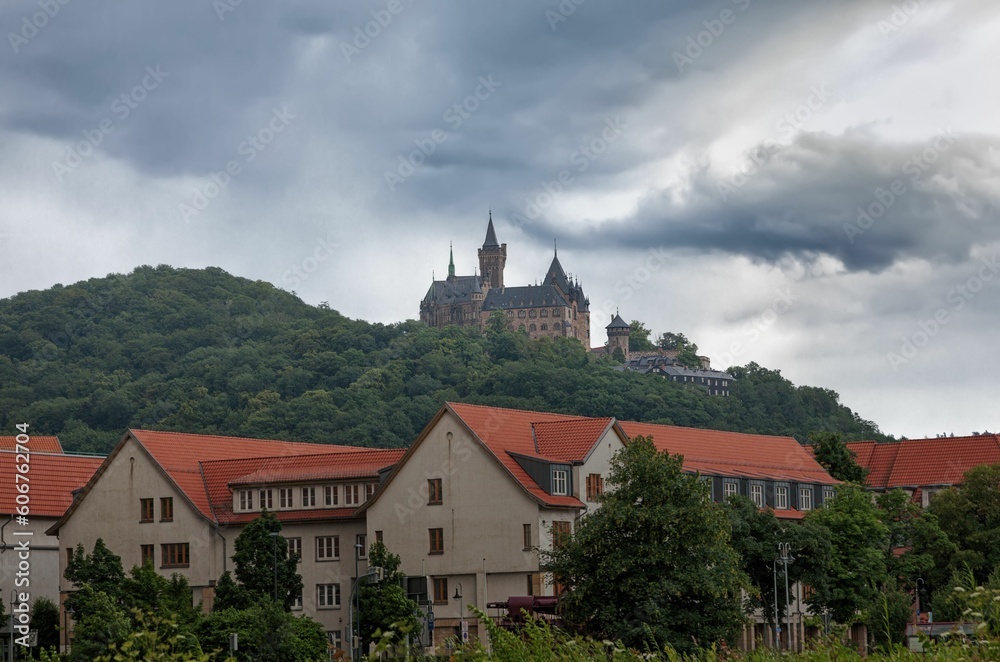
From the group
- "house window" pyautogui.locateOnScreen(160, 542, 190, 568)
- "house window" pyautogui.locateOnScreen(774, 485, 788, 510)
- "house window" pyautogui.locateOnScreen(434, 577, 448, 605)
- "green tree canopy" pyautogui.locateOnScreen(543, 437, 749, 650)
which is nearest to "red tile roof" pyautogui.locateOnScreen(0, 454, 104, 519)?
"house window" pyautogui.locateOnScreen(160, 542, 190, 568)

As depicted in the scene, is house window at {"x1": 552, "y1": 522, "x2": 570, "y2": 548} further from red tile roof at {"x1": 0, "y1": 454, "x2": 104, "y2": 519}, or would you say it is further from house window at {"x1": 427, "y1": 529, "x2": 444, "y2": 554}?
red tile roof at {"x1": 0, "y1": 454, "x2": 104, "y2": 519}

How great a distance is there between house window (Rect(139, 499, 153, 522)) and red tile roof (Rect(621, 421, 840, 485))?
27.9 metres

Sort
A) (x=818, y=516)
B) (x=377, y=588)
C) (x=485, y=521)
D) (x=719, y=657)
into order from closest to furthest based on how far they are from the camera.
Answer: (x=719, y=657) → (x=377, y=588) → (x=485, y=521) → (x=818, y=516)

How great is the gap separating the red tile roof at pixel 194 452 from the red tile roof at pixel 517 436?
34.0 feet

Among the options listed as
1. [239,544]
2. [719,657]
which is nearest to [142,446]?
[239,544]

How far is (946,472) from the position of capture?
399 ft

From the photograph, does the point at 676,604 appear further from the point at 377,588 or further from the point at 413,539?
the point at 413,539

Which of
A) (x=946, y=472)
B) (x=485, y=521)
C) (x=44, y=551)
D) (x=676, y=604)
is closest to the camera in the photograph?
(x=676, y=604)

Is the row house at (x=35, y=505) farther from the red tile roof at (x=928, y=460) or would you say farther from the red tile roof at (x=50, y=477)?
the red tile roof at (x=928, y=460)

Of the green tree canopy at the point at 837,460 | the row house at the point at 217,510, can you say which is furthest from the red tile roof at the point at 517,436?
the green tree canopy at the point at 837,460

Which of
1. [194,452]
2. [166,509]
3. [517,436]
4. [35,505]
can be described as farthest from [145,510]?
[517,436]

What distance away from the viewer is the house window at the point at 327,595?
81562mm

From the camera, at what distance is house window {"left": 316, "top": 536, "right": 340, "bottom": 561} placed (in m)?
83.4

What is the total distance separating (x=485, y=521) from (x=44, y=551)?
30.8m
